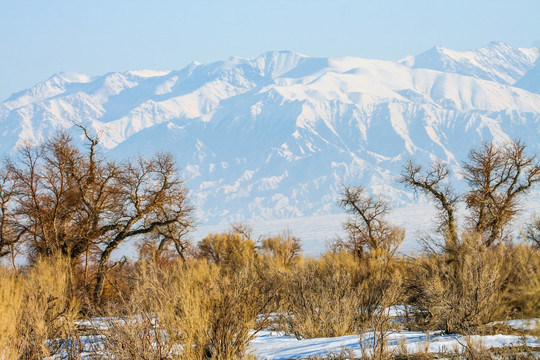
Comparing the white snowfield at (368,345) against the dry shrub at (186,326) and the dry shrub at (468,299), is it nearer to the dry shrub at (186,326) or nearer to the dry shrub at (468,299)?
the dry shrub at (186,326)

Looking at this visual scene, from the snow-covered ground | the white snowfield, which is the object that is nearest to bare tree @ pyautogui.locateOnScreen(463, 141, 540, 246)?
the white snowfield

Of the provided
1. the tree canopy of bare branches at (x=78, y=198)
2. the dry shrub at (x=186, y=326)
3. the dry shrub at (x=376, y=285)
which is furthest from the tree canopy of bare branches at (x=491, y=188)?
the dry shrub at (x=186, y=326)

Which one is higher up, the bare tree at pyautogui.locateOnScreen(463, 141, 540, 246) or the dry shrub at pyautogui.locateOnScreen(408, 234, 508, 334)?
the bare tree at pyautogui.locateOnScreen(463, 141, 540, 246)

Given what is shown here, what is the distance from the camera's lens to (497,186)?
29.1 metres

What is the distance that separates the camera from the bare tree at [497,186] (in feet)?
92.1

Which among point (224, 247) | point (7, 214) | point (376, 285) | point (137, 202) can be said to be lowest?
point (376, 285)

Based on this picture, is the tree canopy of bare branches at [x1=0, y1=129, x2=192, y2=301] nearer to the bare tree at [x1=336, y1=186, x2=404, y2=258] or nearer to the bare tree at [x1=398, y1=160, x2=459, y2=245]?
the bare tree at [x1=336, y1=186, x2=404, y2=258]

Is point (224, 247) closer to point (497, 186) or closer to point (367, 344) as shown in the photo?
point (497, 186)

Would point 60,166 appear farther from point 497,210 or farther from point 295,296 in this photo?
point 497,210

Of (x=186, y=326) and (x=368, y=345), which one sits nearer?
(x=186, y=326)

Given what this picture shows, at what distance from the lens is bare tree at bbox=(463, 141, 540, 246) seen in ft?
92.1

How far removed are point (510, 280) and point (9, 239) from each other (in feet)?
66.7

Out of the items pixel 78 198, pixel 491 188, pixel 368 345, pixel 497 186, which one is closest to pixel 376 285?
pixel 497 186

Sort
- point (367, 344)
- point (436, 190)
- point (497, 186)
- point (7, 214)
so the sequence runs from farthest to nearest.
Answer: point (436, 190)
point (497, 186)
point (7, 214)
point (367, 344)
